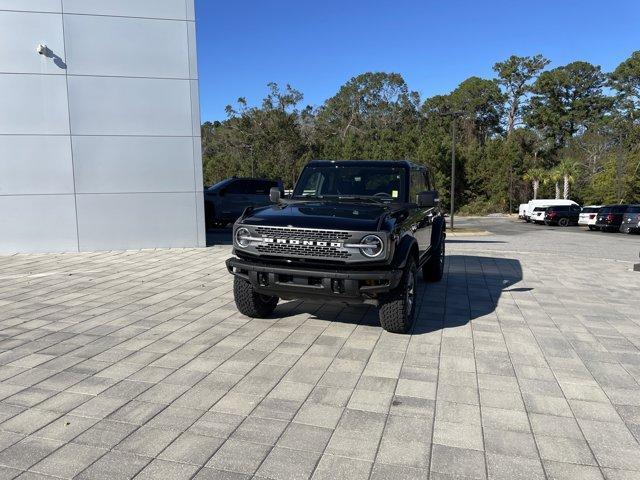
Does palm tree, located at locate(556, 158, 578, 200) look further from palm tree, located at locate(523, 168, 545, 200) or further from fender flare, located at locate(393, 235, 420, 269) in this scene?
fender flare, located at locate(393, 235, 420, 269)

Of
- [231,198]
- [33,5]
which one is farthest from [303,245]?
[231,198]

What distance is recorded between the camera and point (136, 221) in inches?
462

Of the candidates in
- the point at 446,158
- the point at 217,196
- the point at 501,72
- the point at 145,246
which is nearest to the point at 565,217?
the point at 446,158

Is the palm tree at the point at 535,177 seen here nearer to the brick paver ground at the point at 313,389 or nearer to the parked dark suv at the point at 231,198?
the parked dark suv at the point at 231,198

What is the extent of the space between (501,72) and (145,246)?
71.6 m

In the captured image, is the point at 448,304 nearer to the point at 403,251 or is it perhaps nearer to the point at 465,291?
the point at 465,291

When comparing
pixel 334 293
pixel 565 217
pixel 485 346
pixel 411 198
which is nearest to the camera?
pixel 334 293

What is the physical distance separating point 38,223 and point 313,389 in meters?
9.66

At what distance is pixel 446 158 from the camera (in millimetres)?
46656

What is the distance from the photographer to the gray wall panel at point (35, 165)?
1079 centimetres

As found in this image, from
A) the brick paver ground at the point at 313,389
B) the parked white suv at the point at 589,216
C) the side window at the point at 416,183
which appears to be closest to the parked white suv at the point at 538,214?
the parked white suv at the point at 589,216

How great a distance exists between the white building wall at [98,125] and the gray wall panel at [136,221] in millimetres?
23

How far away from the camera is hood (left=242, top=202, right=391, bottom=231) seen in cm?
479

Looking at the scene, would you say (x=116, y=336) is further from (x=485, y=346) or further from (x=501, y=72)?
(x=501, y=72)
